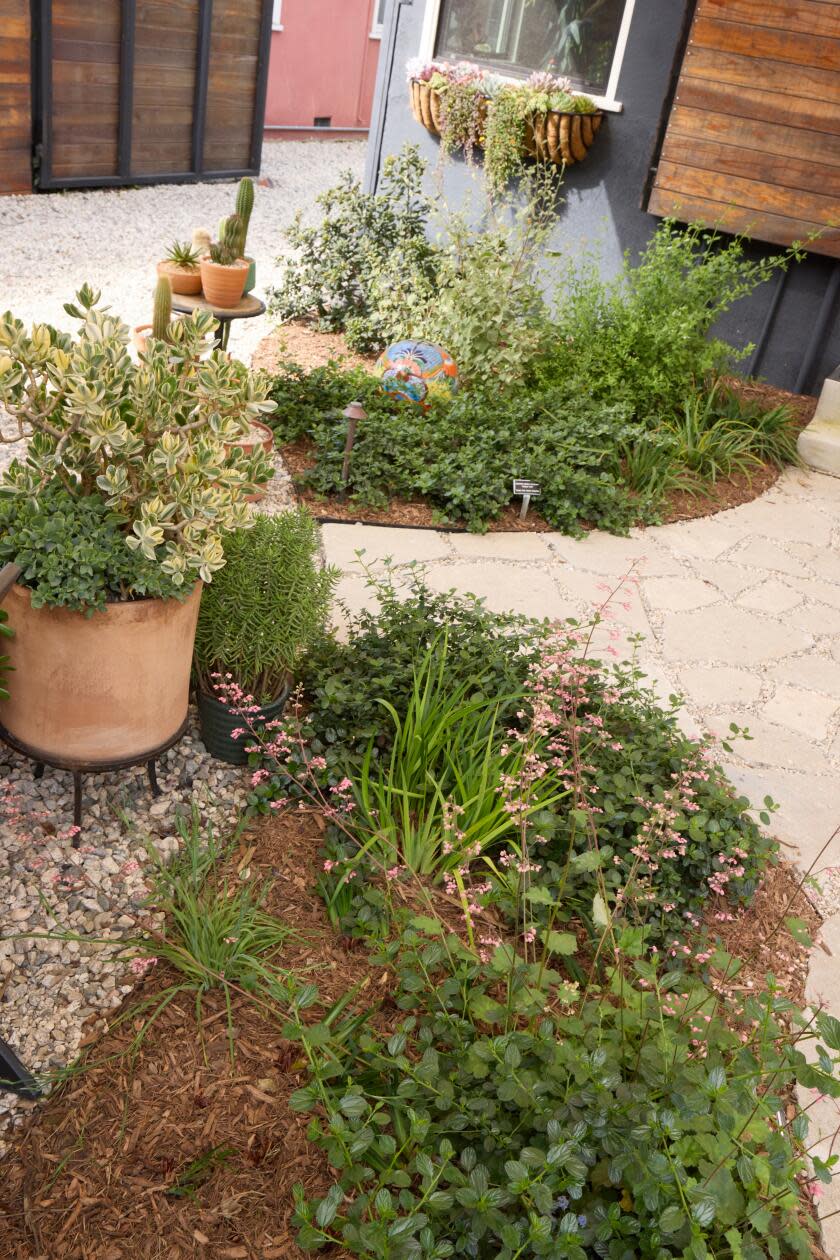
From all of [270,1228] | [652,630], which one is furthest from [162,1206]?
[652,630]

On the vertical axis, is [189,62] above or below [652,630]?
above

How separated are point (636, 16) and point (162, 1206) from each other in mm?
7005

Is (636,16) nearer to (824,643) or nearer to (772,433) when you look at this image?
(772,433)

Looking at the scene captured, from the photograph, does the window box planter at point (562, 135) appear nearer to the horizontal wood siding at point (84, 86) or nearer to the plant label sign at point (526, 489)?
the plant label sign at point (526, 489)

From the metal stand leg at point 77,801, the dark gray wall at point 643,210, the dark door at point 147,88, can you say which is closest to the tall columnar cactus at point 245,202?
the metal stand leg at point 77,801

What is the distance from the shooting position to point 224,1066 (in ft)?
6.88

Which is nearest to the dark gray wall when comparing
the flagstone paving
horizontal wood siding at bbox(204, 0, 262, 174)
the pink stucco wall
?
the flagstone paving

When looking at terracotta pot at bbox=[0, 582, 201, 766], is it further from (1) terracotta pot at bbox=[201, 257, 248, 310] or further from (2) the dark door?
(2) the dark door

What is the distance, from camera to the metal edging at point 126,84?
27.9 feet

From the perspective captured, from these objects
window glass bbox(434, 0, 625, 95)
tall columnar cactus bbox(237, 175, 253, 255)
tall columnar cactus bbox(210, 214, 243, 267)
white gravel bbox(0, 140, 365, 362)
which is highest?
window glass bbox(434, 0, 625, 95)

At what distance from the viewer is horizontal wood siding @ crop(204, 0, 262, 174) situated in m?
9.59

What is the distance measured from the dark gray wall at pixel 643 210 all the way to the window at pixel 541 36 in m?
0.18

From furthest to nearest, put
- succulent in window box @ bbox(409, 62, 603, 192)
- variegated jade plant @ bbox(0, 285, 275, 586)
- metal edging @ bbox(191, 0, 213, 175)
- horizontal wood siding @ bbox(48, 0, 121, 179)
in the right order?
metal edging @ bbox(191, 0, 213, 175) < horizontal wood siding @ bbox(48, 0, 121, 179) < succulent in window box @ bbox(409, 62, 603, 192) < variegated jade plant @ bbox(0, 285, 275, 586)

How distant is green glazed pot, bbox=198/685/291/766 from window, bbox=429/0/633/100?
5568 millimetres
